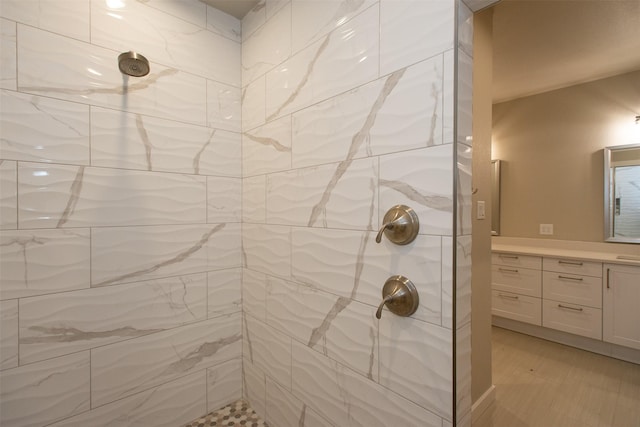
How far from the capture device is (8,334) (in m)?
1.00

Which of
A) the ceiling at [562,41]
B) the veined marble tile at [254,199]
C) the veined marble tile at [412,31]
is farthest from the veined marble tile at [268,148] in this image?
the ceiling at [562,41]

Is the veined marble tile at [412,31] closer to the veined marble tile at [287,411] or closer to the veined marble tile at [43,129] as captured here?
the veined marble tile at [43,129]

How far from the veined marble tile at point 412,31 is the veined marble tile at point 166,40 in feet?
3.34

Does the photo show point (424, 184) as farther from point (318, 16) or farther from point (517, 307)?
point (517, 307)

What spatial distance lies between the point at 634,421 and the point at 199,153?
2848 mm

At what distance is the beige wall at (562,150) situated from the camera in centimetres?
228

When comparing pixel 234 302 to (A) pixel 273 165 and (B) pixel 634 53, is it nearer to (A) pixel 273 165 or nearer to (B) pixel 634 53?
(A) pixel 273 165

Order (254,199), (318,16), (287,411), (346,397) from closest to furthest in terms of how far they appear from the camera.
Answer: (346,397), (318,16), (287,411), (254,199)

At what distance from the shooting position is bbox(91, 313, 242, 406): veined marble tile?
119 centimetres

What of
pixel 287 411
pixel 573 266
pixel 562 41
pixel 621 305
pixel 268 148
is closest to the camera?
pixel 287 411

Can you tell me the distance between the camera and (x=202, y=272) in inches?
58.5

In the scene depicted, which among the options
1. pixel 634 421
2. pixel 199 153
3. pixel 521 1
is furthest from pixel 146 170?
pixel 634 421

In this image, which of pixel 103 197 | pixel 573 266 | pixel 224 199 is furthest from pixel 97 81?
pixel 573 266

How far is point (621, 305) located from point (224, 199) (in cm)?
299
